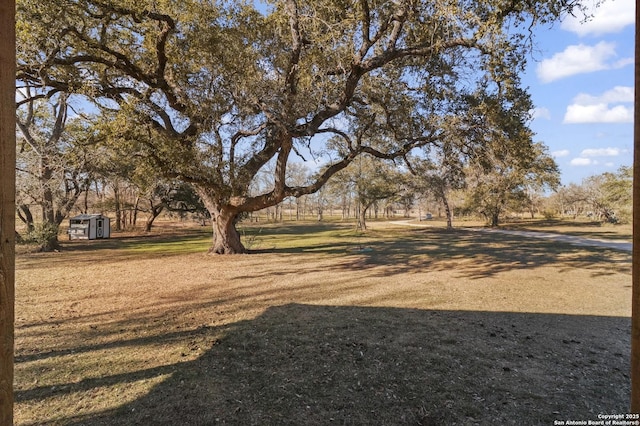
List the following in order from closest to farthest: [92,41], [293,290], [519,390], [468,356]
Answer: [519,390] < [468,356] < [293,290] < [92,41]

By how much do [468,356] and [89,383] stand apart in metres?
4.20

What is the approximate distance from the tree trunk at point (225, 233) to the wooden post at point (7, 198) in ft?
45.0

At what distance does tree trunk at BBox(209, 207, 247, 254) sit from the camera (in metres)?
15.0

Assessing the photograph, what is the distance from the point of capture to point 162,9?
363 inches

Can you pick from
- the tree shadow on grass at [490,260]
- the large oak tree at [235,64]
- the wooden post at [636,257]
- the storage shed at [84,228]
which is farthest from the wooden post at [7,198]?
the storage shed at [84,228]

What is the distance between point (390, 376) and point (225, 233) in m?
12.7

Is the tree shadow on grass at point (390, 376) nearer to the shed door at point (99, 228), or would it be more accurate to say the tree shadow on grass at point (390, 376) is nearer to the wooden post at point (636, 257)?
the wooden post at point (636, 257)

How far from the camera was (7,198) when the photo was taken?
4.41 feet

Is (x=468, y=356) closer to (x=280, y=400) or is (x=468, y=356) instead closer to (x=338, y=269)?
(x=280, y=400)

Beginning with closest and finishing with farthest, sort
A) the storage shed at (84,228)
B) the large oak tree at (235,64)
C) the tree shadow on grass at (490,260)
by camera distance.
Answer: the large oak tree at (235,64) < the tree shadow on grass at (490,260) < the storage shed at (84,228)

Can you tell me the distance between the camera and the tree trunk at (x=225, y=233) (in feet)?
49.3

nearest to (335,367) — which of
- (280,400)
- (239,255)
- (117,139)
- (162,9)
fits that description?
(280,400)

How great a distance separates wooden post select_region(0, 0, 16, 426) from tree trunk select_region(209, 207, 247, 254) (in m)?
13.7

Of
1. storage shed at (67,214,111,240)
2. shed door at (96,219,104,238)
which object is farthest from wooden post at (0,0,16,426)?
shed door at (96,219,104,238)
